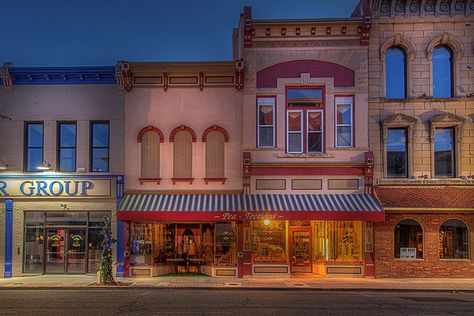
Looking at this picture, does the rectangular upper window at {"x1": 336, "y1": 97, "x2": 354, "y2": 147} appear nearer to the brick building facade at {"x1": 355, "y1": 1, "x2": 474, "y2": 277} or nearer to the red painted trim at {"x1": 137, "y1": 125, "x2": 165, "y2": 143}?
the brick building facade at {"x1": 355, "y1": 1, "x2": 474, "y2": 277}

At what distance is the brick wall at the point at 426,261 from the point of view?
2180 cm

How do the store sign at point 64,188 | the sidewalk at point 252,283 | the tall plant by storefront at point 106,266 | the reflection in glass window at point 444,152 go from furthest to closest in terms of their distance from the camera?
the store sign at point 64,188 < the reflection in glass window at point 444,152 < the tall plant by storefront at point 106,266 < the sidewalk at point 252,283

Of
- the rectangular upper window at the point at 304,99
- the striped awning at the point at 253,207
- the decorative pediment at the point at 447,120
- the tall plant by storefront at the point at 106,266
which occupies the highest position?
the rectangular upper window at the point at 304,99

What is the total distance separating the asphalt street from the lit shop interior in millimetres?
3699

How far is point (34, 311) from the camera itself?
1391 centimetres

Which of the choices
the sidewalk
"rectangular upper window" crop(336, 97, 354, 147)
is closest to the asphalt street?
the sidewalk

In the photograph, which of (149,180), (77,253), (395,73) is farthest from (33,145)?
(395,73)

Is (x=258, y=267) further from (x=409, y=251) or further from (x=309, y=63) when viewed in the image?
(x=309, y=63)

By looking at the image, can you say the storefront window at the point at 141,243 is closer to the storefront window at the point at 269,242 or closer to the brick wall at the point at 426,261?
the storefront window at the point at 269,242

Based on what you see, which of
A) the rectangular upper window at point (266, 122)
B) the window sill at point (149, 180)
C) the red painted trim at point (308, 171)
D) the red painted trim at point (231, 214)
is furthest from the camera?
the rectangular upper window at point (266, 122)

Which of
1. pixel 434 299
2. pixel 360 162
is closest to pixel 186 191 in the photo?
pixel 360 162

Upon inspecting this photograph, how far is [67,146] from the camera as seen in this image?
23156 millimetres

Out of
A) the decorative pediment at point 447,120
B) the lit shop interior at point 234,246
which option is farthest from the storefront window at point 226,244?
the decorative pediment at point 447,120

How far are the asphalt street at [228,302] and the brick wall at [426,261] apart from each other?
11.0 feet
